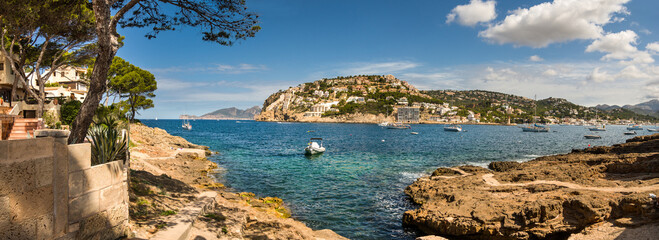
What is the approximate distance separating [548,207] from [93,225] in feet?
38.0

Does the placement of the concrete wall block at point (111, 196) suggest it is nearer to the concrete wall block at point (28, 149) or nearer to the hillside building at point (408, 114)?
the concrete wall block at point (28, 149)

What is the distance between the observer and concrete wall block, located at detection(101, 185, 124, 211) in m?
5.71

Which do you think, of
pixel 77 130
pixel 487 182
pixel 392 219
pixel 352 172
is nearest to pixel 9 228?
pixel 77 130

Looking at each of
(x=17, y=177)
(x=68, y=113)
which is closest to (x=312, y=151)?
(x=68, y=113)

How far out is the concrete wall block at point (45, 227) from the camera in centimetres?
429

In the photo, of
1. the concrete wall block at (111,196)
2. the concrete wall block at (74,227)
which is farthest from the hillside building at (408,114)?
the concrete wall block at (74,227)

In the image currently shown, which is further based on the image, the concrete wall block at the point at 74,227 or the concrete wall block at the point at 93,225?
the concrete wall block at the point at 93,225

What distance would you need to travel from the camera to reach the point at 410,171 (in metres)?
23.6

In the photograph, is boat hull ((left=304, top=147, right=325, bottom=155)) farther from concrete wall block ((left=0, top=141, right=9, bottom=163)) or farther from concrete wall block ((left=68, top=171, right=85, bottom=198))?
concrete wall block ((left=0, top=141, right=9, bottom=163))

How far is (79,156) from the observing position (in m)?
5.15

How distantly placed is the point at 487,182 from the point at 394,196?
443 centimetres

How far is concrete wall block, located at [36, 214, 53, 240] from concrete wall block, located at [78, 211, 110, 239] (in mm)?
687

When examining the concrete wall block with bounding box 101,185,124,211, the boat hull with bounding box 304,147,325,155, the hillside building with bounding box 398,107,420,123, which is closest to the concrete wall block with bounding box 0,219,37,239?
the concrete wall block with bounding box 101,185,124,211

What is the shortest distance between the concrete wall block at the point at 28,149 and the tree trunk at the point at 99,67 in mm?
2811
